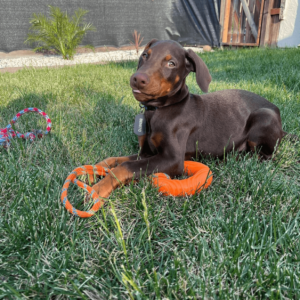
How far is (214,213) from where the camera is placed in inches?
62.6

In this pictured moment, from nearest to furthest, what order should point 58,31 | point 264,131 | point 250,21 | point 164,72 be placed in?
point 164,72, point 264,131, point 58,31, point 250,21

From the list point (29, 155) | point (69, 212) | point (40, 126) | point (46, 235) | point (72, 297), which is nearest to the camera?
point (72, 297)

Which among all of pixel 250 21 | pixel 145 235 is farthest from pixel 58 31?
pixel 145 235

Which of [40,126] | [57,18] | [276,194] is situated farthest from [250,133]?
[57,18]

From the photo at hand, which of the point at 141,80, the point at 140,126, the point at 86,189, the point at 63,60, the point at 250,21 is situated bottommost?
the point at 63,60

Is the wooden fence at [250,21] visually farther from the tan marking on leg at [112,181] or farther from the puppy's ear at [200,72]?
the tan marking on leg at [112,181]

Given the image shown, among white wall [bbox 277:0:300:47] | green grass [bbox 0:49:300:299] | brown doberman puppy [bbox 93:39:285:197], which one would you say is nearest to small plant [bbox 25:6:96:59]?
white wall [bbox 277:0:300:47]

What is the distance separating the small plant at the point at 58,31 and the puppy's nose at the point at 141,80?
7900 mm

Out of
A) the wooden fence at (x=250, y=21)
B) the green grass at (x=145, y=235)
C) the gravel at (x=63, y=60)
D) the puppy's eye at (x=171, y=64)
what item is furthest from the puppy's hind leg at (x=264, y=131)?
the wooden fence at (x=250, y=21)

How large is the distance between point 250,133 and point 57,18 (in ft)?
26.5

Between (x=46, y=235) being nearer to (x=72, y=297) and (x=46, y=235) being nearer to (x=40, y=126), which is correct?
(x=72, y=297)

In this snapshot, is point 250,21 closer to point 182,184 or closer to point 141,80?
point 141,80

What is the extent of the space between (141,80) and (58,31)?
8.03 m

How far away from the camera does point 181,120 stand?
7.11ft
